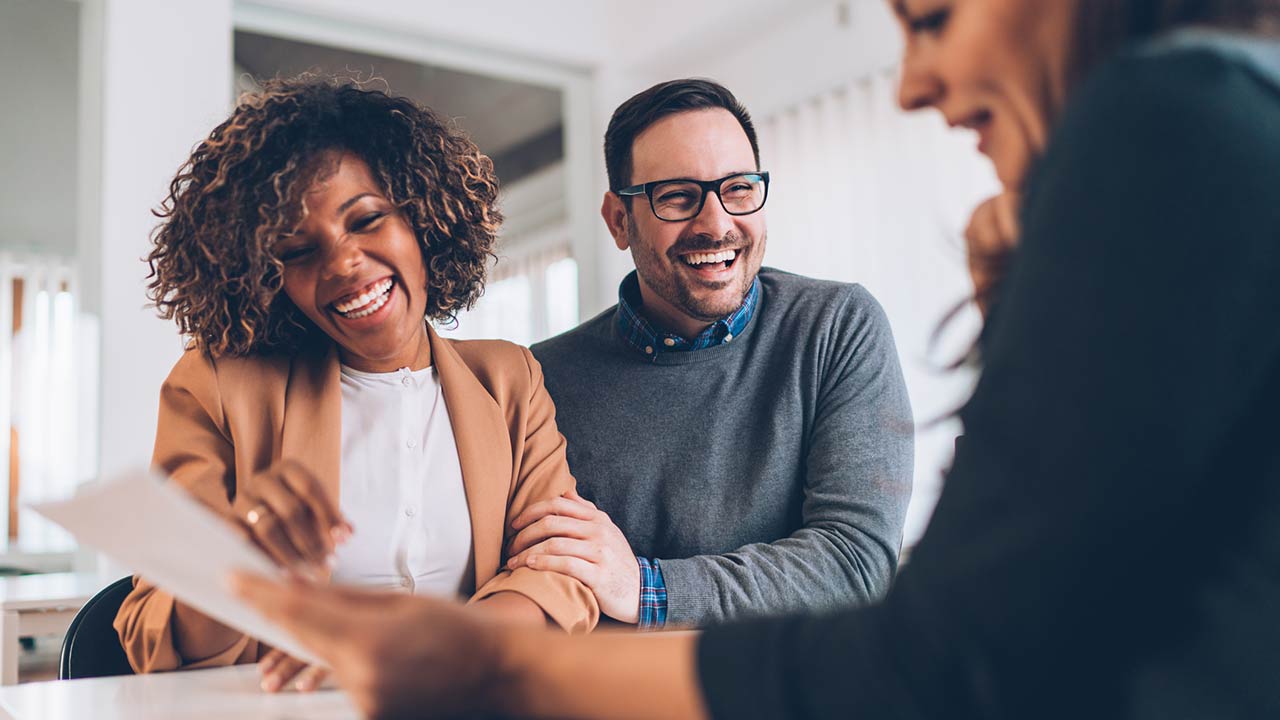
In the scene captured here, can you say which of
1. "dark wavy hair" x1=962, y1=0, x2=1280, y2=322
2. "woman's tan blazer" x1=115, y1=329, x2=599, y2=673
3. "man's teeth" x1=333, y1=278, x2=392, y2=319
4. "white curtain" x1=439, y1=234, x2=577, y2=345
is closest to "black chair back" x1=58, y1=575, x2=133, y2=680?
"woman's tan blazer" x1=115, y1=329, x2=599, y2=673

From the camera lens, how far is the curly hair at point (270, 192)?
129 cm

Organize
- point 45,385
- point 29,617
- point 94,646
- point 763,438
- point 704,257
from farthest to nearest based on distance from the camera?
point 45,385, point 29,617, point 704,257, point 763,438, point 94,646

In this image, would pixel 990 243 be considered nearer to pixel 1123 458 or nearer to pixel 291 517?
pixel 1123 458

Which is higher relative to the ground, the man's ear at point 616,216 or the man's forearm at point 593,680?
the man's ear at point 616,216

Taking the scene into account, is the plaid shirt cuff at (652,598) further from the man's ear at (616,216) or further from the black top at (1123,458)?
the black top at (1123,458)

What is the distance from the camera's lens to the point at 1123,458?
1.31 ft

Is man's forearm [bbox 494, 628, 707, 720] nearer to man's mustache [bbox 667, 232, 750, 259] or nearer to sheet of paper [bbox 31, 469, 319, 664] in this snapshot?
sheet of paper [bbox 31, 469, 319, 664]

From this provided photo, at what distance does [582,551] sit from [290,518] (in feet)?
1.71

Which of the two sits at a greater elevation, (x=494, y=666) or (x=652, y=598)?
(x=494, y=666)

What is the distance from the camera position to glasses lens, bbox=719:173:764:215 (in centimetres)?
185

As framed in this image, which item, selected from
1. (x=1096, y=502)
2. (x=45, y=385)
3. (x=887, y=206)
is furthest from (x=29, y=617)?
(x=887, y=206)

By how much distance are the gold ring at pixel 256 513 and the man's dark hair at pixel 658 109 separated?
128cm

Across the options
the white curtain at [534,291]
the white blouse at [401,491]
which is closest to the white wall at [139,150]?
the white curtain at [534,291]

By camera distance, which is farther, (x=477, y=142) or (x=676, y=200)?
(x=477, y=142)
